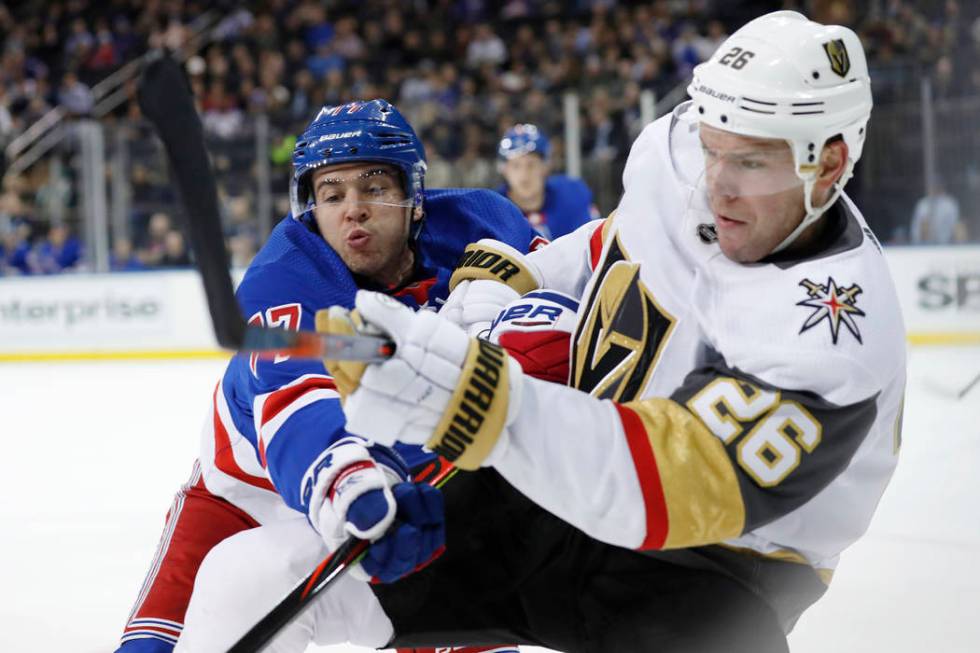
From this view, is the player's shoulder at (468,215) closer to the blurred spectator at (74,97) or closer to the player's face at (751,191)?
the player's face at (751,191)

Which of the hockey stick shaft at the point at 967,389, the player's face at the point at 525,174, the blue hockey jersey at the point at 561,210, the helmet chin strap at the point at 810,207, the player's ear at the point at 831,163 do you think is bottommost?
the hockey stick shaft at the point at 967,389

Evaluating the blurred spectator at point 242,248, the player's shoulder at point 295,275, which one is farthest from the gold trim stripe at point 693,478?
the blurred spectator at point 242,248

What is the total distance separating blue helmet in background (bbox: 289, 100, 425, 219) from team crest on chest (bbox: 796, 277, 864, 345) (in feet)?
3.04

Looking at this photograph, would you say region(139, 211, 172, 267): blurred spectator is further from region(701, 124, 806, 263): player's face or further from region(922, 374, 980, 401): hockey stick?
region(701, 124, 806, 263): player's face

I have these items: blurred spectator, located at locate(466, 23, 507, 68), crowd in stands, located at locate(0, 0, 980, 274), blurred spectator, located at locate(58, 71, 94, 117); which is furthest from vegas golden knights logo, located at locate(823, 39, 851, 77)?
blurred spectator, located at locate(58, 71, 94, 117)

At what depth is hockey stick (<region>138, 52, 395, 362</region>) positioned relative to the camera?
1128mm

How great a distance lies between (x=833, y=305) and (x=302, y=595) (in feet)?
2.43

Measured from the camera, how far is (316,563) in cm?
159

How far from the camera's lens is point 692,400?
1.35 meters

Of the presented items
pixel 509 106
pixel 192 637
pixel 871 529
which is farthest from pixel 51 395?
pixel 192 637

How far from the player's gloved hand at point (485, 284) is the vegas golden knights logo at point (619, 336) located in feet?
0.56

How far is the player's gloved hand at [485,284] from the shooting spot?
6.03 feet

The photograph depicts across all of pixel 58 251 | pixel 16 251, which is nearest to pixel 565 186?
pixel 58 251

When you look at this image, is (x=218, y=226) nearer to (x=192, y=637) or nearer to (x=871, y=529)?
(x=192, y=637)
